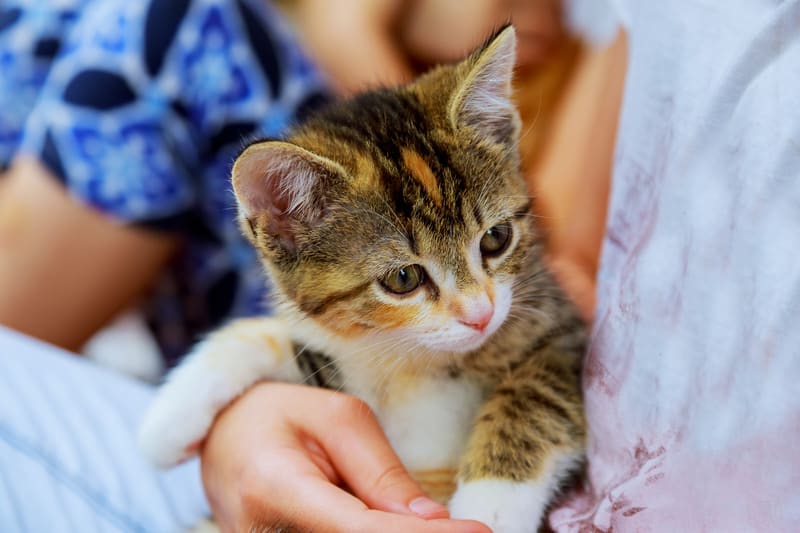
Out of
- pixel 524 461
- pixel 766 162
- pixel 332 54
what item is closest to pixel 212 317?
pixel 332 54

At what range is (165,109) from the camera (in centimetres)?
152

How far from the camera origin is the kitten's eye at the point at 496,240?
0.96m

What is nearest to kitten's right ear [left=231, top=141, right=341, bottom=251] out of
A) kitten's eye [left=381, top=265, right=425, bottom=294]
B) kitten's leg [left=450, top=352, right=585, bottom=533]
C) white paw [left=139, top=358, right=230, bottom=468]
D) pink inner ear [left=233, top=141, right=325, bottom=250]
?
pink inner ear [left=233, top=141, right=325, bottom=250]

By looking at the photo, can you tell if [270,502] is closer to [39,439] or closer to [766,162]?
[39,439]

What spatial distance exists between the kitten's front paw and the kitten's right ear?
40 cm

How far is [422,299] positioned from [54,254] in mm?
953

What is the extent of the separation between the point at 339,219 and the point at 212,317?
1.03 metres

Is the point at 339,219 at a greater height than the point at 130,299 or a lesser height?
greater

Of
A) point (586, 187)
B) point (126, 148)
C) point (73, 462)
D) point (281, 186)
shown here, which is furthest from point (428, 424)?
point (126, 148)

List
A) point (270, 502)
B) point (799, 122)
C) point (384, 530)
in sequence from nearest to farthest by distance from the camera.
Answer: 1. point (799, 122)
2. point (384, 530)
3. point (270, 502)

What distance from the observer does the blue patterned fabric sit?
4.83 feet

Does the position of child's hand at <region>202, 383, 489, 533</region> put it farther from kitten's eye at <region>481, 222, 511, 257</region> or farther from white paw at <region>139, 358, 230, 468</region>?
kitten's eye at <region>481, 222, 511, 257</region>

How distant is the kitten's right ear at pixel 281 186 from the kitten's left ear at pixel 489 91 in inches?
8.5

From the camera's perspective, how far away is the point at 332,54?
6.93ft
